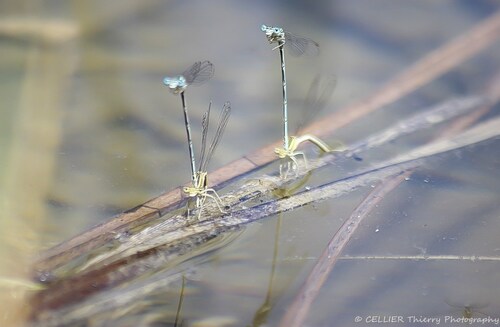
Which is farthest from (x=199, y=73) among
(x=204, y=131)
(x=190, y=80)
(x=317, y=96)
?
(x=317, y=96)

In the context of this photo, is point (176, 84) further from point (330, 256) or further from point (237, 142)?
point (330, 256)

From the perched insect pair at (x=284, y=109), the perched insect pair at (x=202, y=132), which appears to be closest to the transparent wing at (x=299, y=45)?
the perched insect pair at (x=284, y=109)

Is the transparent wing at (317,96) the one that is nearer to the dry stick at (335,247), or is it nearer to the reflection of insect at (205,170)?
the reflection of insect at (205,170)

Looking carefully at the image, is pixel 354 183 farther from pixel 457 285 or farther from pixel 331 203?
pixel 457 285

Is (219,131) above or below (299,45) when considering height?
below

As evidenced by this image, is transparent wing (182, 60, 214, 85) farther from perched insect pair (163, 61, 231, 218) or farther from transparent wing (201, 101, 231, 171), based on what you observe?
transparent wing (201, 101, 231, 171)

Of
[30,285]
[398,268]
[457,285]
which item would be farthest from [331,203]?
[30,285]
